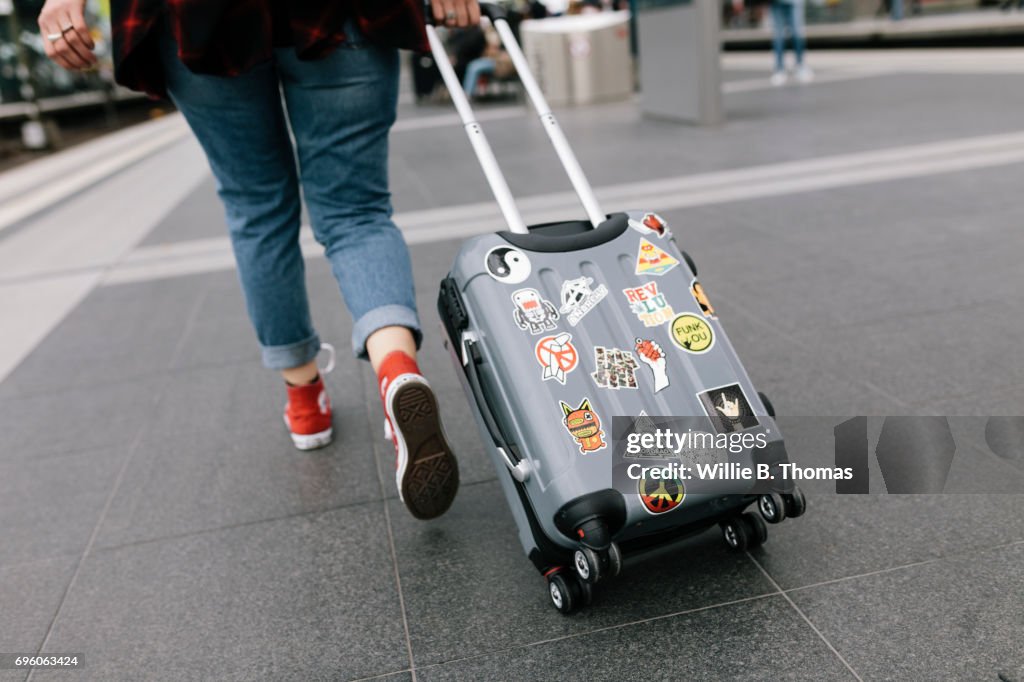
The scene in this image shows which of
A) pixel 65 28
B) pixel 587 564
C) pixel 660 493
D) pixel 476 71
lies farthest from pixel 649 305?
pixel 476 71

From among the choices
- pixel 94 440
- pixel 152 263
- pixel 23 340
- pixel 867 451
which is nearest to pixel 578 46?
pixel 152 263

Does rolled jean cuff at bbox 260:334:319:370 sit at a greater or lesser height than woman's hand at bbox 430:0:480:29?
lesser

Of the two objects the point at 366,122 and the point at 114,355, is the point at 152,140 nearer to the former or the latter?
the point at 114,355

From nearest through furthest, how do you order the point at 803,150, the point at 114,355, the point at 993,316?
the point at 993,316 < the point at 114,355 < the point at 803,150

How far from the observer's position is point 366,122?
185cm

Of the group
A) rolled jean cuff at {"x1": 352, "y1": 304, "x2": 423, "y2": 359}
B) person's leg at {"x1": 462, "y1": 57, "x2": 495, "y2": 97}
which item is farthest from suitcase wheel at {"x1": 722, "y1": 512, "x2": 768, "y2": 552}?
person's leg at {"x1": 462, "y1": 57, "x2": 495, "y2": 97}

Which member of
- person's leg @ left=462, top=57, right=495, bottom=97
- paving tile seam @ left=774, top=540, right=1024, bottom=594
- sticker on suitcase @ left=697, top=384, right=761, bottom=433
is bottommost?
person's leg @ left=462, top=57, right=495, bottom=97

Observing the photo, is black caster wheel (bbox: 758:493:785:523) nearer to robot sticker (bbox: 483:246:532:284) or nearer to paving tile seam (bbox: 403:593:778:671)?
paving tile seam (bbox: 403:593:778:671)

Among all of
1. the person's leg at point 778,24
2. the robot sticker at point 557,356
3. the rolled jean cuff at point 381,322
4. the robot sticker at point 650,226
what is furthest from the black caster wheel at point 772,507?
the person's leg at point 778,24

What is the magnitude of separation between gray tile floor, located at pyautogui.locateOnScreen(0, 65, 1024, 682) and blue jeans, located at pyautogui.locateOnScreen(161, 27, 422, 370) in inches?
20.0

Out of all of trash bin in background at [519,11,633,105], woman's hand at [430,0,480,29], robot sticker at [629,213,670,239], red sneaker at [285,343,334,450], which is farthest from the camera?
trash bin in background at [519,11,633,105]

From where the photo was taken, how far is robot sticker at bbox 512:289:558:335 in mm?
1639

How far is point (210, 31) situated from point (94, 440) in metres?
1.44

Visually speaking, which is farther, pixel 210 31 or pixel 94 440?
pixel 94 440
